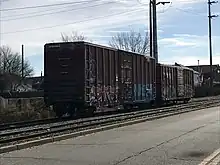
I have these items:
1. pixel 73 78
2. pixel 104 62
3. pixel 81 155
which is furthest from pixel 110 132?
pixel 104 62

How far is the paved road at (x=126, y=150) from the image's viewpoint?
33.6ft

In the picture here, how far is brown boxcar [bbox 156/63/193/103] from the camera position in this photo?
35.5 m

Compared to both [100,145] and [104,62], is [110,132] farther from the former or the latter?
[104,62]

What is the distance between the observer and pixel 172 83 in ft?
124

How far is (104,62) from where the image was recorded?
83.6ft

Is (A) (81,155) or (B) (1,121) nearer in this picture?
(A) (81,155)

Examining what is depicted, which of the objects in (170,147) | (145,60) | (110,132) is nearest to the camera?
(170,147)

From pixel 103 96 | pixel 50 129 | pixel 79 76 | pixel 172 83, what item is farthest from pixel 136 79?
pixel 50 129

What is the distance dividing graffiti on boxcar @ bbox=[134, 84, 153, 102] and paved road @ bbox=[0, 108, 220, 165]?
14.0 m

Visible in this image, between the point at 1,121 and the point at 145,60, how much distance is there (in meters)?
10.9

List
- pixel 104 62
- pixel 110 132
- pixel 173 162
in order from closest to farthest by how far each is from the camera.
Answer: pixel 173 162 < pixel 110 132 < pixel 104 62

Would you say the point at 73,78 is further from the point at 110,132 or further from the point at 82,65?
the point at 110,132

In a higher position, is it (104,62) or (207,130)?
(104,62)

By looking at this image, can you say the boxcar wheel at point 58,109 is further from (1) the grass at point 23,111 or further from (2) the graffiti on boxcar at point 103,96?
(1) the grass at point 23,111
